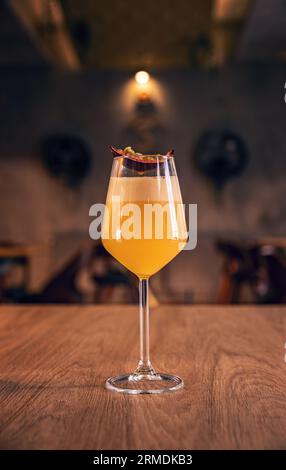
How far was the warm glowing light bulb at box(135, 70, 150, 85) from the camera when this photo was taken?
24.0 ft

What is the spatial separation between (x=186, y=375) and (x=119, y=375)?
0.25 ft

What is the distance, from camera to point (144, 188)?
772mm

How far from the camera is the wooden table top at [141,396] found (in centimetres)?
54

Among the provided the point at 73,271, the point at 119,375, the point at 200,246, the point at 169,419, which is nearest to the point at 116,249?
the point at 119,375

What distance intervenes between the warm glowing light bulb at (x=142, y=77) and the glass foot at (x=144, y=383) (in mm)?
6831

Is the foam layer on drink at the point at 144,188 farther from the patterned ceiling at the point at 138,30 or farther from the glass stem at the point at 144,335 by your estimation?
the patterned ceiling at the point at 138,30

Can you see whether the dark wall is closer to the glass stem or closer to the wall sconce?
the wall sconce

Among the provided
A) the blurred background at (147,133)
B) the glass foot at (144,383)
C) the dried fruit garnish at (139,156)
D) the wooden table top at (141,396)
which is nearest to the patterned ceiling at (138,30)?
the blurred background at (147,133)

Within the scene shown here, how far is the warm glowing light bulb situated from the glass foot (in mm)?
6831

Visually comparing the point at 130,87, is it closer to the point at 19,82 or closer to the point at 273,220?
the point at 19,82

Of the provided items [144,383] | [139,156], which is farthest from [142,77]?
[144,383]

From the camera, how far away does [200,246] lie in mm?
7430

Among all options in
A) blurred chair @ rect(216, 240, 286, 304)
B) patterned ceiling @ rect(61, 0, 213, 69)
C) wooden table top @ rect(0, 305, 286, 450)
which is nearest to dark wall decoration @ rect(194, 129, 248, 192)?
patterned ceiling @ rect(61, 0, 213, 69)

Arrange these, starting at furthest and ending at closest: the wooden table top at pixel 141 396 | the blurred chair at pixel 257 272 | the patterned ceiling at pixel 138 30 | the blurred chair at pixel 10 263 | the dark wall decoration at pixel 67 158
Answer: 1. the dark wall decoration at pixel 67 158
2. the patterned ceiling at pixel 138 30
3. the blurred chair at pixel 10 263
4. the blurred chair at pixel 257 272
5. the wooden table top at pixel 141 396
